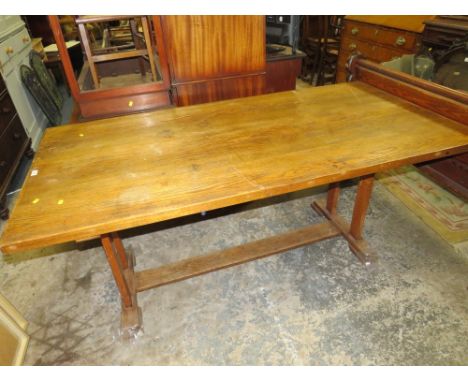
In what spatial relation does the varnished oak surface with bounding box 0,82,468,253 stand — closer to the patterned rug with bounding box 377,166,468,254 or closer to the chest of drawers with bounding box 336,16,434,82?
the patterned rug with bounding box 377,166,468,254

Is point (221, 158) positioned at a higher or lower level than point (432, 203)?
higher

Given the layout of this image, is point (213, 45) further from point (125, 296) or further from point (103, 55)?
point (125, 296)

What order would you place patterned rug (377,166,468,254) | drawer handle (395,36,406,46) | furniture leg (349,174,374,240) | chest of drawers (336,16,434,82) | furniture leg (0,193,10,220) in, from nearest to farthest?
1. furniture leg (349,174,374,240)
2. patterned rug (377,166,468,254)
3. furniture leg (0,193,10,220)
4. chest of drawers (336,16,434,82)
5. drawer handle (395,36,406,46)

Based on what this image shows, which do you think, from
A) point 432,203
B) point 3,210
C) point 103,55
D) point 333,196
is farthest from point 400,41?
point 3,210

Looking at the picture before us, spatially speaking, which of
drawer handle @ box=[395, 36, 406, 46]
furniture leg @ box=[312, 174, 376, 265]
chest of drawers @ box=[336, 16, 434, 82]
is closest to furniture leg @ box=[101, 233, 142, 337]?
furniture leg @ box=[312, 174, 376, 265]

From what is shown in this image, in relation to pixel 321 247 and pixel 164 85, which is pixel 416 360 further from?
pixel 164 85

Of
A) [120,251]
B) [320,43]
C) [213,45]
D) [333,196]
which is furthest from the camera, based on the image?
[320,43]

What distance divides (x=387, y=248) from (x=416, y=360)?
739 millimetres

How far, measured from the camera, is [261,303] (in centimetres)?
177

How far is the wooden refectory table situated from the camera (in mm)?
1107

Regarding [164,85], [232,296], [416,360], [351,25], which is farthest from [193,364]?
[351,25]

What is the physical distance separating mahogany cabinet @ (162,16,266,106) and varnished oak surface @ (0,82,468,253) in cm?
47

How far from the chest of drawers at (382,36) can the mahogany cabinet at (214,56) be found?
3.16ft

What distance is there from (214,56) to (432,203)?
1914 millimetres
